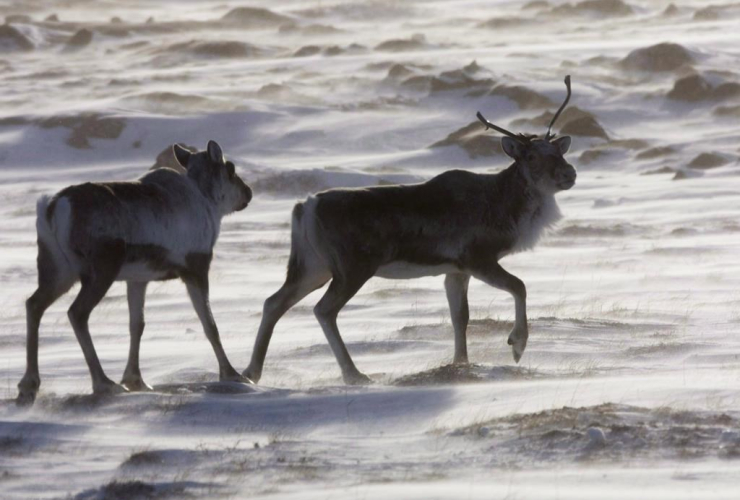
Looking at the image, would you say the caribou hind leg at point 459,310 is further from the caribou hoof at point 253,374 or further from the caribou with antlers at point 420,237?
the caribou hoof at point 253,374

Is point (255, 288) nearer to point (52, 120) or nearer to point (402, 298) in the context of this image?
point (402, 298)

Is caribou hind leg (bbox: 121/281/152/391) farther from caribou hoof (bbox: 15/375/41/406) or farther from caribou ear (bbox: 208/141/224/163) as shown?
caribou ear (bbox: 208/141/224/163)

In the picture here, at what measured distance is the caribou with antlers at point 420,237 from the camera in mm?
9336

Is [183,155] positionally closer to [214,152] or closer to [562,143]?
[214,152]

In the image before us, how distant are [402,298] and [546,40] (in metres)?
40.9

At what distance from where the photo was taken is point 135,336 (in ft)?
30.5

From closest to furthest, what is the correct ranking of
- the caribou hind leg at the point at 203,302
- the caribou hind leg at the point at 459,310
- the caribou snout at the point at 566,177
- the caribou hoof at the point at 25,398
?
the caribou hoof at the point at 25,398, the caribou hind leg at the point at 203,302, the caribou hind leg at the point at 459,310, the caribou snout at the point at 566,177

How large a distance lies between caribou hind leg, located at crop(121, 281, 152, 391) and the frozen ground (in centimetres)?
26

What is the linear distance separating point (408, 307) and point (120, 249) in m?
5.71

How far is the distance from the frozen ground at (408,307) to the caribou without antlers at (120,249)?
37 centimetres

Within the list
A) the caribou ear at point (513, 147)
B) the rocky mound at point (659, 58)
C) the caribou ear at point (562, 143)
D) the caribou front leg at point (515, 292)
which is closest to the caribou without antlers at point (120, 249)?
the caribou front leg at point (515, 292)

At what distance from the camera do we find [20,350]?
37.1 ft

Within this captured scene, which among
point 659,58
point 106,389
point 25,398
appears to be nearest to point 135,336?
point 106,389

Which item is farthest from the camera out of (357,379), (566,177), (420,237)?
(566,177)
